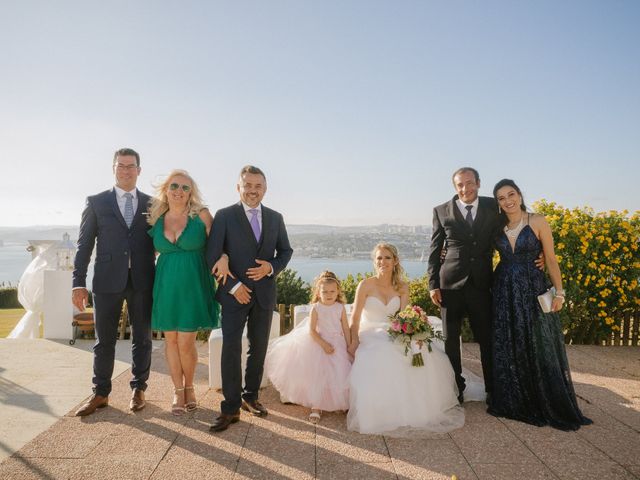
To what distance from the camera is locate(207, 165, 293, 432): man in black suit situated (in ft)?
13.5

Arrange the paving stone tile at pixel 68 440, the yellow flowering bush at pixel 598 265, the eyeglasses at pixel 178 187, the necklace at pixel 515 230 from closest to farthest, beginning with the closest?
the paving stone tile at pixel 68 440
the eyeglasses at pixel 178 187
the necklace at pixel 515 230
the yellow flowering bush at pixel 598 265

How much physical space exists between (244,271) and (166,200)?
3.54 feet

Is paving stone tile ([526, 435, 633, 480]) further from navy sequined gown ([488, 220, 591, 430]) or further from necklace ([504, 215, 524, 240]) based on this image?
necklace ([504, 215, 524, 240])

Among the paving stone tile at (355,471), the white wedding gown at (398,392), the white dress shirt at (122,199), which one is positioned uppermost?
the white dress shirt at (122,199)

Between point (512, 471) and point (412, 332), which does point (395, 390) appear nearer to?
point (412, 332)

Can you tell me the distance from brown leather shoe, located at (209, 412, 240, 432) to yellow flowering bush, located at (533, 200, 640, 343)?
6.13 meters

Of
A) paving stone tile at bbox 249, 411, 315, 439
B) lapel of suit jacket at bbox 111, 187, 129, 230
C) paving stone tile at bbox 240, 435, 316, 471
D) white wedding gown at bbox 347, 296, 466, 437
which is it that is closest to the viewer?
paving stone tile at bbox 240, 435, 316, 471

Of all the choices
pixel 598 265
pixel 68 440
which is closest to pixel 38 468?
pixel 68 440

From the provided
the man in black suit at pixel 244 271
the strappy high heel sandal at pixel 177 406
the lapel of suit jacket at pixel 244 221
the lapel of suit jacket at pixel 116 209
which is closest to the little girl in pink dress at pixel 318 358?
the man in black suit at pixel 244 271

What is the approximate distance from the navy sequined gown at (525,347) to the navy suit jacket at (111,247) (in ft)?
11.9

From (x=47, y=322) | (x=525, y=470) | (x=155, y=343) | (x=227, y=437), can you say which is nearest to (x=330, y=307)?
(x=227, y=437)

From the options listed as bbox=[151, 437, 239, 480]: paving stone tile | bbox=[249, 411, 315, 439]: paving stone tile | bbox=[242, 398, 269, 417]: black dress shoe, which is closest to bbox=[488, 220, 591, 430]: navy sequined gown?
bbox=[249, 411, 315, 439]: paving stone tile

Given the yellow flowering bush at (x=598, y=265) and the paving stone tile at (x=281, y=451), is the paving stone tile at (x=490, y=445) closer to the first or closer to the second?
the paving stone tile at (x=281, y=451)

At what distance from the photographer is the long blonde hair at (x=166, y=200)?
4.32 m
